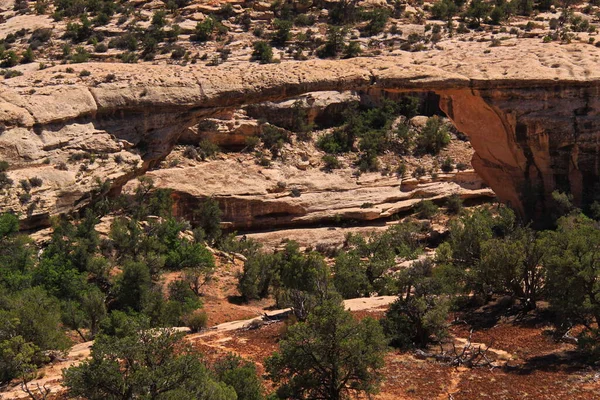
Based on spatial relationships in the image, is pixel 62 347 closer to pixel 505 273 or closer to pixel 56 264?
pixel 56 264

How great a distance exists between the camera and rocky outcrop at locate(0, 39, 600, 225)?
27.6m

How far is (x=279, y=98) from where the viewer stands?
97.5 feet

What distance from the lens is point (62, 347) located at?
1767 centimetres

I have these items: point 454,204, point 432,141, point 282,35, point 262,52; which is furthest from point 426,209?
point 282,35

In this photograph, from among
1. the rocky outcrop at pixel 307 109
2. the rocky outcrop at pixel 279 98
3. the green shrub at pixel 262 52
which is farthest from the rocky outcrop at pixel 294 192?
the rocky outcrop at pixel 279 98

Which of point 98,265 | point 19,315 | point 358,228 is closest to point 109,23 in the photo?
point 358,228

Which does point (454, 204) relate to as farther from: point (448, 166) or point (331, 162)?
point (331, 162)

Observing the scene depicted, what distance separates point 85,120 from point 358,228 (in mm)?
13523

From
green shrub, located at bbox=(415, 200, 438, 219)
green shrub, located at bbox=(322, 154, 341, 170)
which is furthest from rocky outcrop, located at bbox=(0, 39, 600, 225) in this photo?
green shrub, located at bbox=(322, 154, 341, 170)

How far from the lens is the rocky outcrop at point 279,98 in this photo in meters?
27.6

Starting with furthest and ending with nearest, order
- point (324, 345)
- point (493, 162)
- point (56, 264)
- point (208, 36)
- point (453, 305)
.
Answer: point (208, 36)
point (493, 162)
point (56, 264)
point (453, 305)
point (324, 345)

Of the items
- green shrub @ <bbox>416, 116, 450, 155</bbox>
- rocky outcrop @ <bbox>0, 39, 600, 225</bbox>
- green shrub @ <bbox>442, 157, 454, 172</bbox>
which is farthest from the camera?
green shrub @ <bbox>416, 116, 450, 155</bbox>

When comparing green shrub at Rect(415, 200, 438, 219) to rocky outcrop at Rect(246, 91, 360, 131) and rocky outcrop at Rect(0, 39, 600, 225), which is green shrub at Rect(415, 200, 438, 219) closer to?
rocky outcrop at Rect(0, 39, 600, 225)

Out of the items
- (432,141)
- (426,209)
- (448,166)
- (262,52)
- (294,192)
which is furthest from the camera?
(432,141)
